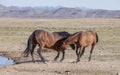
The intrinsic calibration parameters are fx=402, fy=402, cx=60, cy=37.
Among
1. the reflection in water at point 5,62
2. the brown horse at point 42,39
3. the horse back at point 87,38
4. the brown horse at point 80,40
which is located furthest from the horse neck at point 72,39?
the reflection in water at point 5,62

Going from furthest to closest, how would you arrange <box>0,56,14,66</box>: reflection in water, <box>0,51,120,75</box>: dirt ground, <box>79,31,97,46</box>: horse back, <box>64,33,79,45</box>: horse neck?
<box>0,56,14,66</box>: reflection in water, <box>64,33,79,45</box>: horse neck, <box>79,31,97,46</box>: horse back, <box>0,51,120,75</box>: dirt ground

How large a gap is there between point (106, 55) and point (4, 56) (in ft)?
20.2

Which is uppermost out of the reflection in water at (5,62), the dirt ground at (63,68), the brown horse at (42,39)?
the brown horse at (42,39)

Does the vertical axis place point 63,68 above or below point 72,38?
below

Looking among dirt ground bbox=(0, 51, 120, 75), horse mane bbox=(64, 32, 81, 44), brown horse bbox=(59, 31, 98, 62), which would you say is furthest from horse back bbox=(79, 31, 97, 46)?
dirt ground bbox=(0, 51, 120, 75)

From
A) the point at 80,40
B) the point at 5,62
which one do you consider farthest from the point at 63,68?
the point at 5,62

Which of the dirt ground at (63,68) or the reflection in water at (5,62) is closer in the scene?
the dirt ground at (63,68)

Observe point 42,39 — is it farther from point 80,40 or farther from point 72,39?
point 80,40

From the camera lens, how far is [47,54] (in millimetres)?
24406

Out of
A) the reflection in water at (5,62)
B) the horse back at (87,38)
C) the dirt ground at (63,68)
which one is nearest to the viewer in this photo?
the dirt ground at (63,68)

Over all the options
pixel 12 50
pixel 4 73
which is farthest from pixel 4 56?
pixel 4 73

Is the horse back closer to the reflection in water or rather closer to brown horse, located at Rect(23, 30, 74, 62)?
brown horse, located at Rect(23, 30, 74, 62)

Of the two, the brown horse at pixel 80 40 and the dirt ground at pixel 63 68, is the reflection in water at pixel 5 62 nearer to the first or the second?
the dirt ground at pixel 63 68

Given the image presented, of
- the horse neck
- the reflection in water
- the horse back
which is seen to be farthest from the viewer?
the reflection in water
